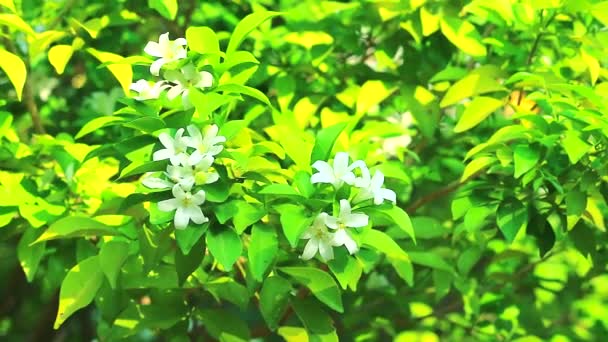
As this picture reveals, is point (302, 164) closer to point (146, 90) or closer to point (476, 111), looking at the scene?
point (146, 90)

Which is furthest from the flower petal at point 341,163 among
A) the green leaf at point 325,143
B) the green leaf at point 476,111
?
the green leaf at point 476,111

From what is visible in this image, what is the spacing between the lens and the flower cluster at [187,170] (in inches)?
51.2

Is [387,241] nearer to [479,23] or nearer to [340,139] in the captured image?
[340,139]

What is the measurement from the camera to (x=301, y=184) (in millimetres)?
1364

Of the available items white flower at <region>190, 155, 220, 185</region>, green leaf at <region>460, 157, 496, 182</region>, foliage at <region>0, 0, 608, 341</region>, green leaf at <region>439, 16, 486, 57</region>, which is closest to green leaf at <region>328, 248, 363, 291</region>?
foliage at <region>0, 0, 608, 341</region>

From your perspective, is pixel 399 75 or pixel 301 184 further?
pixel 399 75

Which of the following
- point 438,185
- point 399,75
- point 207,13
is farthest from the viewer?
point 438,185

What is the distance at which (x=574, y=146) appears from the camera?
4.81 feet

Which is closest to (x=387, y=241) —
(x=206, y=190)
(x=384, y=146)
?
(x=206, y=190)

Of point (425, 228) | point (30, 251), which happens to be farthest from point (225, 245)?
point (425, 228)

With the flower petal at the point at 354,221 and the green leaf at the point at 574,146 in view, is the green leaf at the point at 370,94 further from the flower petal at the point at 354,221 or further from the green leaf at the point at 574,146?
the flower petal at the point at 354,221

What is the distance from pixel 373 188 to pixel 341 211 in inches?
2.9

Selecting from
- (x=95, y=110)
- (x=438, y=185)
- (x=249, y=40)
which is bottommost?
(x=438, y=185)

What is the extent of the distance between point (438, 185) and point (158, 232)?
1167 mm
